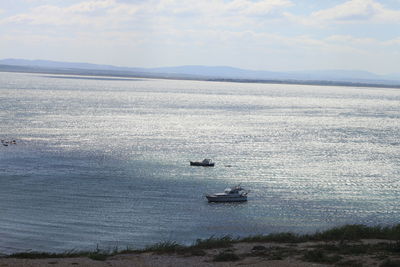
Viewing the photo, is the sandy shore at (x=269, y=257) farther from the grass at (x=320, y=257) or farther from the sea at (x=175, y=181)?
the sea at (x=175, y=181)

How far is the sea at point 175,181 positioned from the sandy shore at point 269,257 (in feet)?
21.5

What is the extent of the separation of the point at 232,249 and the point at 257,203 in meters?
16.9

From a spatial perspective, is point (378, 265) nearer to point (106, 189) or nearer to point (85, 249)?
point (85, 249)

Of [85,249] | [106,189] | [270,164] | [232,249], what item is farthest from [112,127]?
[232,249]

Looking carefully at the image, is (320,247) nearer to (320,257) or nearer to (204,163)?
(320,257)

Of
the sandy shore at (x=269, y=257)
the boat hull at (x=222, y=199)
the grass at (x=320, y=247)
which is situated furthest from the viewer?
the boat hull at (x=222, y=199)

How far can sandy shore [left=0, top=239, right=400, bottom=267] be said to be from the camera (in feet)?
72.3

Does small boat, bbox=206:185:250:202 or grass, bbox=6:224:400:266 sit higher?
grass, bbox=6:224:400:266

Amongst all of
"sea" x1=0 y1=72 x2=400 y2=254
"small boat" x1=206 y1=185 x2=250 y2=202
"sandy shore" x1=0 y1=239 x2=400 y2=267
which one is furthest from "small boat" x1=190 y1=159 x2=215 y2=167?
"sandy shore" x1=0 y1=239 x2=400 y2=267

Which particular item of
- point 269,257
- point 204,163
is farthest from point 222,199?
point 269,257

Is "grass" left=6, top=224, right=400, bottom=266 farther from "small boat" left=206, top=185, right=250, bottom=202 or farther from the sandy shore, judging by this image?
"small boat" left=206, top=185, right=250, bottom=202

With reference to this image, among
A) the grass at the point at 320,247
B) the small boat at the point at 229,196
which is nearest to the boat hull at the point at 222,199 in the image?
the small boat at the point at 229,196

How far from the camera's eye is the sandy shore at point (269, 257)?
22047 millimetres

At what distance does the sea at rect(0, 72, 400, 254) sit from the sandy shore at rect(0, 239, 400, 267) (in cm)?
654
